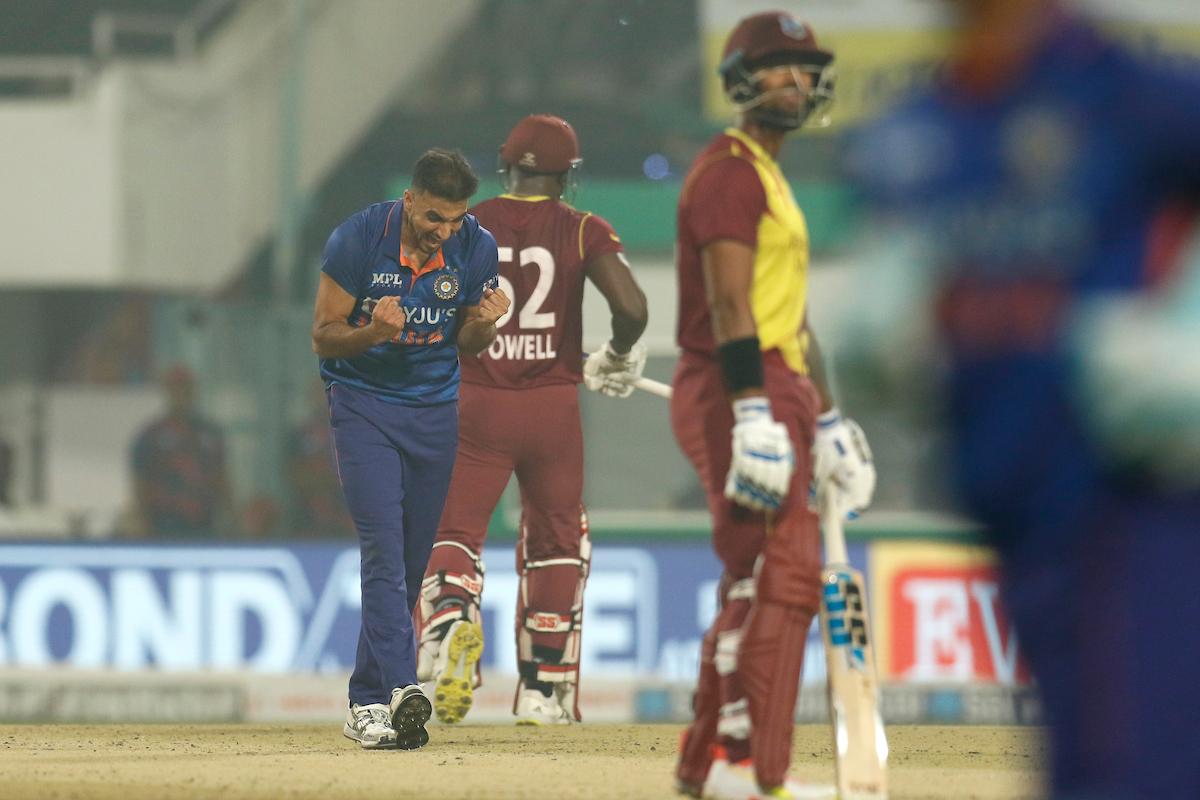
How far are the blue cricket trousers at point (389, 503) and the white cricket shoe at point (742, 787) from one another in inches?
81.4

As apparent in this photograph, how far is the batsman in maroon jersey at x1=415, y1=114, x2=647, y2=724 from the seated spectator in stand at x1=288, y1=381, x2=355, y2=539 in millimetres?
4637

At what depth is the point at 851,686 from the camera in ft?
20.1

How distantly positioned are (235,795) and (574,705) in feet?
9.62

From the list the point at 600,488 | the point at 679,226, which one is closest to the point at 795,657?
the point at 679,226

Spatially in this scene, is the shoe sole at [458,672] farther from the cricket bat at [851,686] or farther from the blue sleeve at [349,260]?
the cricket bat at [851,686]

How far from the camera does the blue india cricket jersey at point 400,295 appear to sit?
26.1 ft

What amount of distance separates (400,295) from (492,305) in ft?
1.19

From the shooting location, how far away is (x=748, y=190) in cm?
582

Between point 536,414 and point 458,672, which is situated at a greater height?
point 536,414

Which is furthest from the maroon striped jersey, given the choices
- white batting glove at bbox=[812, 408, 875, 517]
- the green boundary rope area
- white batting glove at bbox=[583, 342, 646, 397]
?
the green boundary rope area

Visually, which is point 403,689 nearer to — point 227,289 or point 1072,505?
point 1072,505

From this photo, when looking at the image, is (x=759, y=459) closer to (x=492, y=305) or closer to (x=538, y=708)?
(x=492, y=305)

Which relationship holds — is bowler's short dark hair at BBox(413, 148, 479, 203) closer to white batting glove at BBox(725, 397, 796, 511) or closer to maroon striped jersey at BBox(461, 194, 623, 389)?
maroon striped jersey at BBox(461, 194, 623, 389)

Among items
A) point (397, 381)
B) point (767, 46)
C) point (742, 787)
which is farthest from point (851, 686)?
point (397, 381)
